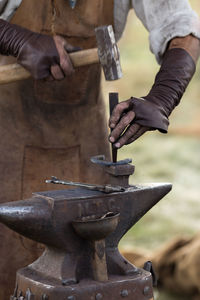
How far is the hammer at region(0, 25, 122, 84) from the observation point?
3025 mm

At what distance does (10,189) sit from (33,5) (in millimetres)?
905

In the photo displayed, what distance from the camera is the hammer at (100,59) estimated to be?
303 cm

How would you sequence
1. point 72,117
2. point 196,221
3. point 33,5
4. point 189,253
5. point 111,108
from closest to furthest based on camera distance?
point 111,108, point 33,5, point 72,117, point 189,253, point 196,221

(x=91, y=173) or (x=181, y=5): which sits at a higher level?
(x=181, y=5)

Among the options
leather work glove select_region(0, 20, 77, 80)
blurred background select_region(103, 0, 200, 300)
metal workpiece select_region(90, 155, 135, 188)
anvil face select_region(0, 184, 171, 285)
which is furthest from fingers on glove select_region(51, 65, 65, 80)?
blurred background select_region(103, 0, 200, 300)

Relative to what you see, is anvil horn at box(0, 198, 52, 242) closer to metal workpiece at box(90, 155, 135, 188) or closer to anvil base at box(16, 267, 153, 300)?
anvil base at box(16, 267, 153, 300)

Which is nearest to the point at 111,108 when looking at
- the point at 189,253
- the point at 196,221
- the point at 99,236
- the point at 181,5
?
the point at 99,236

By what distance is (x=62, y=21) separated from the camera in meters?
3.46

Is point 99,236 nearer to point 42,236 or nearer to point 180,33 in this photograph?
point 42,236

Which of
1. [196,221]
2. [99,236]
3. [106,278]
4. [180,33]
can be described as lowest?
[196,221]

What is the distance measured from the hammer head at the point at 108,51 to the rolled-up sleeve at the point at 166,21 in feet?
1.69

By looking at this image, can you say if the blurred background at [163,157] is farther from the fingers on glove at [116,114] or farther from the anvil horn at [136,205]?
the fingers on glove at [116,114]

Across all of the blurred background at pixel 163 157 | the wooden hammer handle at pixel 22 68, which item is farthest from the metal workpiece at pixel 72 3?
the blurred background at pixel 163 157

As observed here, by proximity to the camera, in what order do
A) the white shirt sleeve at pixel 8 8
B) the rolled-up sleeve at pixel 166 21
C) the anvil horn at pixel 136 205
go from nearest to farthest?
the anvil horn at pixel 136 205
the white shirt sleeve at pixel 8 8
the rolled-up sleeve at pixel 166 21
